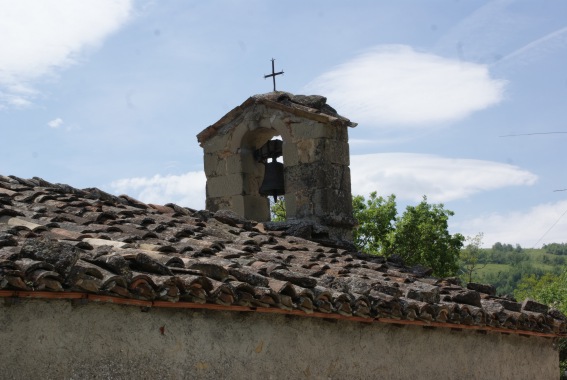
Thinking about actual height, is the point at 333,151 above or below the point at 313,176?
above

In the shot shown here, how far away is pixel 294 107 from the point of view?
33.7 feet

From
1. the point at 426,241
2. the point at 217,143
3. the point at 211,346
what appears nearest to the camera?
the point at 211,346

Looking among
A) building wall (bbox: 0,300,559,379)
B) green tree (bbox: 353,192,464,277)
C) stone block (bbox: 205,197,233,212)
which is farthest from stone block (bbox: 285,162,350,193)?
green tree (bbox: 353,192,464,277)

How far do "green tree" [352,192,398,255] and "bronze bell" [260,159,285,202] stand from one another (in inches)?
746

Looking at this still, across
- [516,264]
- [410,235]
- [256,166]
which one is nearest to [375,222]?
[410,235]

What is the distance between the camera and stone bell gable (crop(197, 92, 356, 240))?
33.8 feet

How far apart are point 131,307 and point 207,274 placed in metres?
0.71

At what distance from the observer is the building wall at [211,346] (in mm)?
4754

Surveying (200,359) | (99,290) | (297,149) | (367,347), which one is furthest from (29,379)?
(297,149)

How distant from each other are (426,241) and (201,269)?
24.2 meters

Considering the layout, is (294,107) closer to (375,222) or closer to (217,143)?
(217,143)

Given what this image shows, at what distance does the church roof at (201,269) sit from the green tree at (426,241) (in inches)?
743

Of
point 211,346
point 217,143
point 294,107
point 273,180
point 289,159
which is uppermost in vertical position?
point 294,107

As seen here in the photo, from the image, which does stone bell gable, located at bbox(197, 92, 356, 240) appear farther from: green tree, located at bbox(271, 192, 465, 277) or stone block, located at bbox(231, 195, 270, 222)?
green tree, located at bbox(271, 192, 465, 277)
